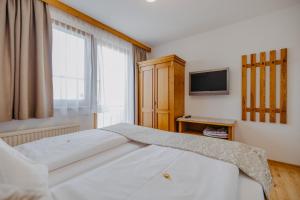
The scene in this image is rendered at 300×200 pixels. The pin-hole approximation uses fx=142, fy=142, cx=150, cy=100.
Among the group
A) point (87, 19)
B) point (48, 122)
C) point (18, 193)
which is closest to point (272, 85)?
point (18, 193)

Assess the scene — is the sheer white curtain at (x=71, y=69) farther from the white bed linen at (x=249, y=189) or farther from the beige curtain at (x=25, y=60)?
the white bed linen at (x=249, y=189)

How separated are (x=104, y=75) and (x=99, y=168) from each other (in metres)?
2.18

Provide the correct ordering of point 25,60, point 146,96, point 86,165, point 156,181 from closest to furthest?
point 156,181
point 86,165
point 25,60
point 146,96

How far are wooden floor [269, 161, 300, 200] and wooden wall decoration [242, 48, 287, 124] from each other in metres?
0.71

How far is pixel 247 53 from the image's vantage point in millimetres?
2553

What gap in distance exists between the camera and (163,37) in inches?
127

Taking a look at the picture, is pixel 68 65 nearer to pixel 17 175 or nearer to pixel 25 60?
pixel 25 60

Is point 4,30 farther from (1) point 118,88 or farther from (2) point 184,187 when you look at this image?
(2) point 184,187

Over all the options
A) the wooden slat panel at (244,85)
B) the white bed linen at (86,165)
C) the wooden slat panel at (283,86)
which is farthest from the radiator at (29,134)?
the wooden slat panel at (283,86)

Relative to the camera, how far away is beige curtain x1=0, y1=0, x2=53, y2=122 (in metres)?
1.66

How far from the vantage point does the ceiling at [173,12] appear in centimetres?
208

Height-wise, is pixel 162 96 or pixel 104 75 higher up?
pixel 104 75

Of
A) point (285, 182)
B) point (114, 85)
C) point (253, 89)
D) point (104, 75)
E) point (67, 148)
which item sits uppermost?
point (104, 75)

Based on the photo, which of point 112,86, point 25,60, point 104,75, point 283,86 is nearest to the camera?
point 25,60
